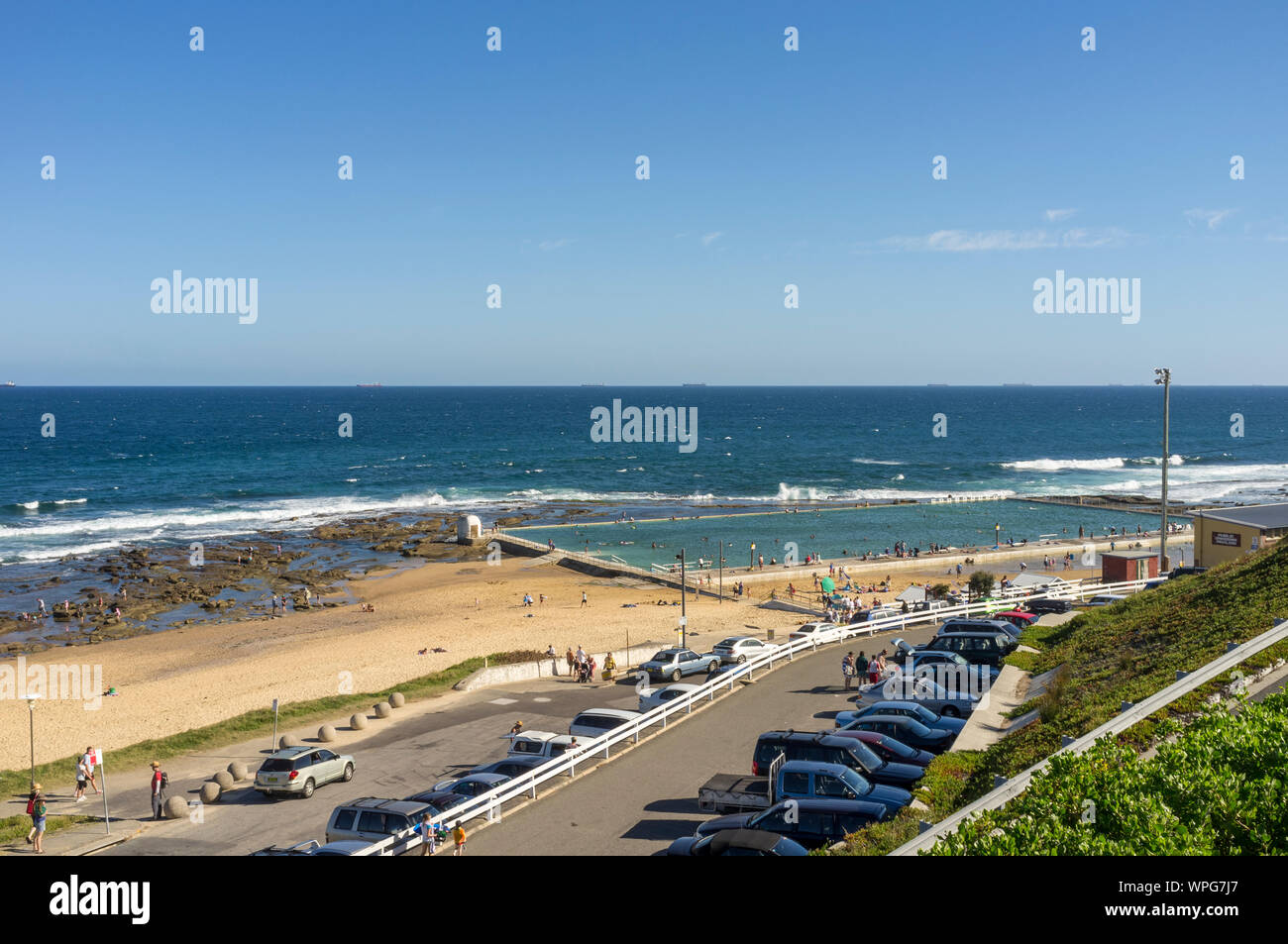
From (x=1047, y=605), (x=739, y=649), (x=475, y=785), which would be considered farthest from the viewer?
(x=1047, y=605)

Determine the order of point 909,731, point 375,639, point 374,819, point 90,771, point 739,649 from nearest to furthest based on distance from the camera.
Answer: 1. point 374,819
2. point 909,731
3. point 90,771
4. point 739,649
5. point 375,639

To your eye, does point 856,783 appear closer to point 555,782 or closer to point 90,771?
point 555,782

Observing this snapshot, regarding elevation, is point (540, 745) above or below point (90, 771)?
above

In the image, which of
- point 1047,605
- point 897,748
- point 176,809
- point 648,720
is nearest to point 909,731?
point 897,748

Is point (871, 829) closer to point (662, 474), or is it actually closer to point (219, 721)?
point (219, 721)

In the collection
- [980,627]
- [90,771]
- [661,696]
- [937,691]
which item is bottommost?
[90,771]

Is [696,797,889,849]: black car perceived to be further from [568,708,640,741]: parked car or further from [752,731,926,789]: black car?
[568,708,640,741]: parked car

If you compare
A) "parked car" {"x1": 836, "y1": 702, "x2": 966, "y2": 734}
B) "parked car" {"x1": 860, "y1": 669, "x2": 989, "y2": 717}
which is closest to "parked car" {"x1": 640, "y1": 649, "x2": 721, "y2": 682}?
"parked car" {"x1": 860, "y1": 669, "x2": 989, "y2": 717}

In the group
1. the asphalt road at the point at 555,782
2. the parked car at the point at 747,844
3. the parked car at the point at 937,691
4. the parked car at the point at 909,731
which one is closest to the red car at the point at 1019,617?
the asphalt road at the point at 555,782
